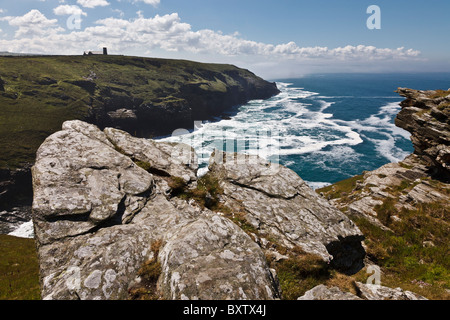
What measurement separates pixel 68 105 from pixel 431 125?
169432mm

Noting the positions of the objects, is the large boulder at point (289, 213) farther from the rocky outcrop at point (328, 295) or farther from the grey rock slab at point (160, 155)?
the rocky outcrop at point (328, 295)

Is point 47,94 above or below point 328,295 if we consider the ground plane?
above

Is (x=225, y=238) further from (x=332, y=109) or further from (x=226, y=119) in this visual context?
(x=332, y=109)

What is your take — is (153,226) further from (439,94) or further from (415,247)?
(439,94)

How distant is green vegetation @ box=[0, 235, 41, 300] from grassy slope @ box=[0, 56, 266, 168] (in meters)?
86.9

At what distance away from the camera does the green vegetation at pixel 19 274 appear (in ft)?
39.2

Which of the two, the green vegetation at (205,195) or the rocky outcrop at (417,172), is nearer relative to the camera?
the green vegetation at (205,195)

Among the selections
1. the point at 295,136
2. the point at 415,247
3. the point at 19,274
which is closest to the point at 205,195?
the point at 19,274

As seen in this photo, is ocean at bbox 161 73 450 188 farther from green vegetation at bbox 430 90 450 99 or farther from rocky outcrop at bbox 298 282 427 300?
rocky outcrop at bbox 298 282 427 300

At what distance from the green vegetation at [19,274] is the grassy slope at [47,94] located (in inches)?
3421

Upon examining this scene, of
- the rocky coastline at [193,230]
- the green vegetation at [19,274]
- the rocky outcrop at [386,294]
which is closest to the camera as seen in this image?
the rocky coastline at [193,230]

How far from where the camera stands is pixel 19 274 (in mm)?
15180

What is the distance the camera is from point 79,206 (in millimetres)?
10414

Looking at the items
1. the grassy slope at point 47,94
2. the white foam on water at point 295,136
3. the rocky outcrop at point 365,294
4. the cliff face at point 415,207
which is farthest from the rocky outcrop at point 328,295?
the grassy slope at point 47,94
